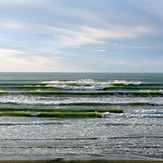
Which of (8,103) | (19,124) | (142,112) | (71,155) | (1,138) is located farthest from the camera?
(8,103)

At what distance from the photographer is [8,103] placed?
1174 inches

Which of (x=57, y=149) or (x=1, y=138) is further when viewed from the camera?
(x=1, y=138)

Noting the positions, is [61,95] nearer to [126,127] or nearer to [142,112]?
[142,112]

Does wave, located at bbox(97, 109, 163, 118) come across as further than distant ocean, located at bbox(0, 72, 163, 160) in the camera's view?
Yes

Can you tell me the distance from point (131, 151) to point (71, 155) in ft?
7.09

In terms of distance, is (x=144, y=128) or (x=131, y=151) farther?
(x=144, y=128)

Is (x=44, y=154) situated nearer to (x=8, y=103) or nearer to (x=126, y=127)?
(x=126, y=127)

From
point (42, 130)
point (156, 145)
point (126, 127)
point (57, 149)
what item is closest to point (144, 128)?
point (126, 127)

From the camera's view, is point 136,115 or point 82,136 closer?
point 82,136

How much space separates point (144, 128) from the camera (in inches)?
630

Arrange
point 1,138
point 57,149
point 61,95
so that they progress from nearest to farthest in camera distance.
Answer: point 57,149 < point 1,138 < point 61,95

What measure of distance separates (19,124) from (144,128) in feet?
21.9

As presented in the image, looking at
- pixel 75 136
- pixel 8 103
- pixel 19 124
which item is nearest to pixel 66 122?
pixel 19 124

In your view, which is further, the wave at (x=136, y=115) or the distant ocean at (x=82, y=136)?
the wave at (x=136, y=115)
